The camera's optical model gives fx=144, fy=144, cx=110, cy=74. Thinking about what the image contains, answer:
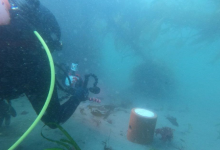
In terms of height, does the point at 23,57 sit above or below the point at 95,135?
above

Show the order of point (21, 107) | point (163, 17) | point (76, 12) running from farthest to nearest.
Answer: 1. point (76, 12)
2. point (163, 17)
3. point (21, 107)

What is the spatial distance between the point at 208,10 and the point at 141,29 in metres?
6.08

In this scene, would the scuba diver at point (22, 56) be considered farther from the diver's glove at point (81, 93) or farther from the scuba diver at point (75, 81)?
the diver's glove at point (81, 93)

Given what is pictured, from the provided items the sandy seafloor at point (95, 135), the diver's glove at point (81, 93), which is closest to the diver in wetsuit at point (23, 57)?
→ the diver's glove at point (81, 93)

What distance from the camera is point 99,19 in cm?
1734

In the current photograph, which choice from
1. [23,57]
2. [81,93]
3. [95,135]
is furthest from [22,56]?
[95,135]

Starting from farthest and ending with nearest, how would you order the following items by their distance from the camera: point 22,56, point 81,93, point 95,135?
point 95,135, point 81,93, point 22,56

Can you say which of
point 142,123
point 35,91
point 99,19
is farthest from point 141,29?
point 35,91

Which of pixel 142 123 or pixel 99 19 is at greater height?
pixel 99 19

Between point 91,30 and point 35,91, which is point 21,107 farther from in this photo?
point 91,30

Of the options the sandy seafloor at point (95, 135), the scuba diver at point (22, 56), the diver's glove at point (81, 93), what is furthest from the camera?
the sandy seafloor at point (95, 135)

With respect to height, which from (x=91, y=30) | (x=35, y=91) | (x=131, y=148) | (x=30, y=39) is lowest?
(x=131, y=148)

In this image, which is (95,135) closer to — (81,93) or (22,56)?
(81,93)

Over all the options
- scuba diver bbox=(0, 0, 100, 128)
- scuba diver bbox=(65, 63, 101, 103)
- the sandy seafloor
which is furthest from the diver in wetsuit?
the sandy seafloor
